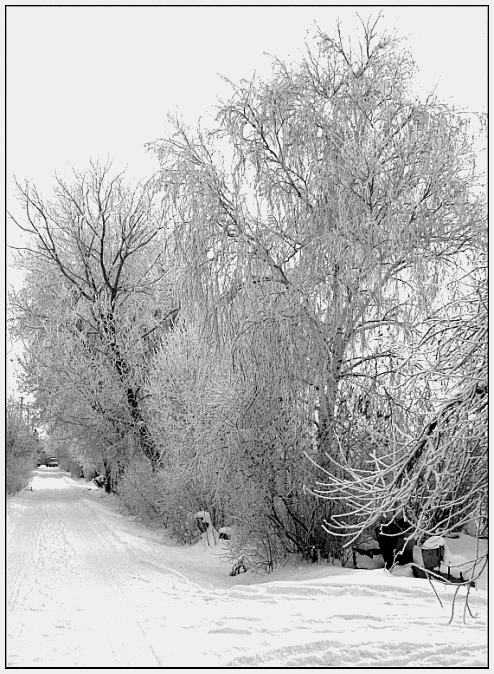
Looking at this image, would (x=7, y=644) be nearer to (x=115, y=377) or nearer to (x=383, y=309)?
(x=383, y=309)

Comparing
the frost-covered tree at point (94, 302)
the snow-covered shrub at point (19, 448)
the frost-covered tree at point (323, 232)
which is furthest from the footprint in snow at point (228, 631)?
the snow-covered shrub at point (19, 448)

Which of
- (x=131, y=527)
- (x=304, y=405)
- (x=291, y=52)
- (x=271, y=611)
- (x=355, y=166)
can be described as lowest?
(x=131, y=527)

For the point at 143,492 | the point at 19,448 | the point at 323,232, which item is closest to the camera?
the point at 323,232

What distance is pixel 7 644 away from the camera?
16.0 feet

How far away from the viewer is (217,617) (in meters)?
5.67

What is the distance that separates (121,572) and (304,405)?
10.1 feet

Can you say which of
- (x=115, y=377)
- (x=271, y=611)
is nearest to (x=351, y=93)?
(x=271, y=611)

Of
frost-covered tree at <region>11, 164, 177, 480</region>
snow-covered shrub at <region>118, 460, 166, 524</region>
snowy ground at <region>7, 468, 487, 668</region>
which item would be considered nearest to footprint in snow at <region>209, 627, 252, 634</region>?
snowy ground at <region>7, 468, 487, 668</region>

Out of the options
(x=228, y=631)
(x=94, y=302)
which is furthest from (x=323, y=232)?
(x=94, y=302)

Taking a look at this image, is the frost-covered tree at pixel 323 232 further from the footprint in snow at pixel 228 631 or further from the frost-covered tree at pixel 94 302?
the frost-covered tree at pixel 94 302

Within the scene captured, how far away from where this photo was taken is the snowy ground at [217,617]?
458 cm

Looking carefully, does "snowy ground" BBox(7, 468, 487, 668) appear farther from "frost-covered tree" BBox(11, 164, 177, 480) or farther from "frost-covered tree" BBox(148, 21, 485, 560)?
"frost-covered tree" BBox(11, 164, 177, 480)

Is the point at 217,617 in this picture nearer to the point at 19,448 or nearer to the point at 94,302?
the point at 19,448

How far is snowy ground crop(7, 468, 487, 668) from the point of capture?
4.58 m
